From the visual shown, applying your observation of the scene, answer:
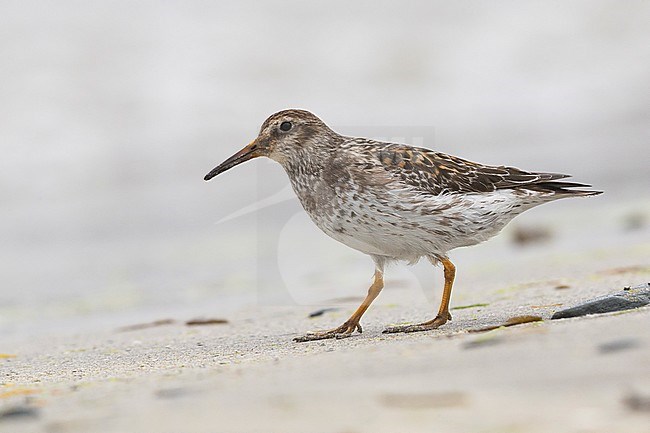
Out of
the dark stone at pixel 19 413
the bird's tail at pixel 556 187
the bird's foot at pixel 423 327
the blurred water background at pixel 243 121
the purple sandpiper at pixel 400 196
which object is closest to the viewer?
the dark stone at pixel 19 413

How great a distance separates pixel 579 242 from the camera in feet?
29.2

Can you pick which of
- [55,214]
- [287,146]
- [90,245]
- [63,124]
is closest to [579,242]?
[287,146]

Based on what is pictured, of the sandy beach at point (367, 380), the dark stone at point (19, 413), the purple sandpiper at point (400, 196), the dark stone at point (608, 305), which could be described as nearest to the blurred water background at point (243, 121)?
the purple sandpiper at point (400, 196)

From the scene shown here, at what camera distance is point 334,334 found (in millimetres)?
5531

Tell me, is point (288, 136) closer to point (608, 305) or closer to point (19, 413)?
point (608, 305)

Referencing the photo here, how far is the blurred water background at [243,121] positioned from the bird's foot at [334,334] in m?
2.20

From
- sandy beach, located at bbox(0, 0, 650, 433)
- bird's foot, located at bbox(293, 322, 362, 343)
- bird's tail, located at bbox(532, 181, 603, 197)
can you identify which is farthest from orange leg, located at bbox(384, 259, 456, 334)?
bird's tail, located at bbox(532, 181, 603, 197)

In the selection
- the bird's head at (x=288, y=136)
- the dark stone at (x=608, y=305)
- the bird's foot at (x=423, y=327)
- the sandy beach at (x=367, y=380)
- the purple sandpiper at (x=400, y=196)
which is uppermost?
the bird's head at (x=288, y=136)

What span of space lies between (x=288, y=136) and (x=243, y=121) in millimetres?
11021

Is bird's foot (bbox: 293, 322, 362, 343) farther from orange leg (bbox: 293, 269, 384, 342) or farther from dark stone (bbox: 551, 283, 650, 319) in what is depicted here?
dark stone (bbox: 551, 283, 650, 319)

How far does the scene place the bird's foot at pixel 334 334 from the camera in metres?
5.46

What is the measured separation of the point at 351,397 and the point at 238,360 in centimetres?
140

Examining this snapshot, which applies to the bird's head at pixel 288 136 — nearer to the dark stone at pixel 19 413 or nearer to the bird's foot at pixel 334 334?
the bird's foot at pixel 334 334

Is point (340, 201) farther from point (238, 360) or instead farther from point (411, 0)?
point (411, 0)
